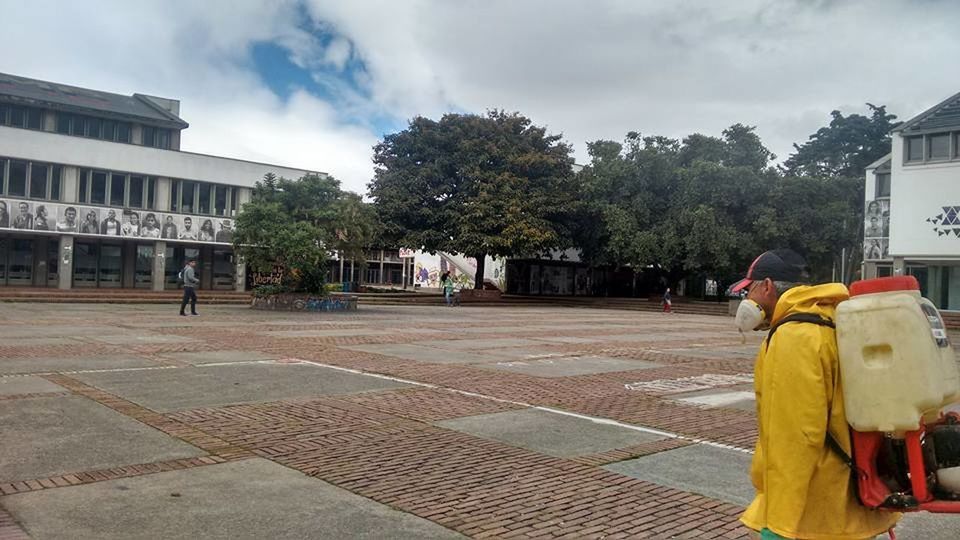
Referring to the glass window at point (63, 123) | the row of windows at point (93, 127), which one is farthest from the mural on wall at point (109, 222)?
the glass window at point (63, 123)

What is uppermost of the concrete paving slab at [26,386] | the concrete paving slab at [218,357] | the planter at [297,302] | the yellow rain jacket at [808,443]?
the yellow rain jacket at [808,443]

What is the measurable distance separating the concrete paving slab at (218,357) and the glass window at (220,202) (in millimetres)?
30808

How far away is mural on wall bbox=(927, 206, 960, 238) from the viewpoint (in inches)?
1356

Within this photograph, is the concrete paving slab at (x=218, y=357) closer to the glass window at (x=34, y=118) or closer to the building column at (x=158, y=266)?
the building column at (x=158, y=266)

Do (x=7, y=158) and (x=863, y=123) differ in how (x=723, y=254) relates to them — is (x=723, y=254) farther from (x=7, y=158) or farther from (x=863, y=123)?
(x=863, y=123)

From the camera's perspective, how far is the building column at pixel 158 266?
3978cm

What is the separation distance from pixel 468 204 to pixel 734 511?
117ft

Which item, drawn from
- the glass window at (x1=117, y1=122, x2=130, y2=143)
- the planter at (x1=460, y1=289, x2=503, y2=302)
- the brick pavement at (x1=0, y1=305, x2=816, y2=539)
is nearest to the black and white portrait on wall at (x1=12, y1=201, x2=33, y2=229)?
the glass window at (x1=117, y1=122, x2=130, y2=143)

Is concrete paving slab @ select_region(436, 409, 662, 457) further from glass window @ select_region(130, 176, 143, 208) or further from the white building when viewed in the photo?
glass window @ select_region(130, 176, 143, 208)

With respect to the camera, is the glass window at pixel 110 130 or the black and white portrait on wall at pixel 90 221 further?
the glass window at pixel 110 130

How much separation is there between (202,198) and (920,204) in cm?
3577

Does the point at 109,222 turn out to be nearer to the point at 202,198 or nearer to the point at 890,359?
the point at 202,198

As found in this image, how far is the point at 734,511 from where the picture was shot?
5176mm

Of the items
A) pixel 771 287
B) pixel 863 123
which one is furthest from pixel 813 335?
pixel 863 123
